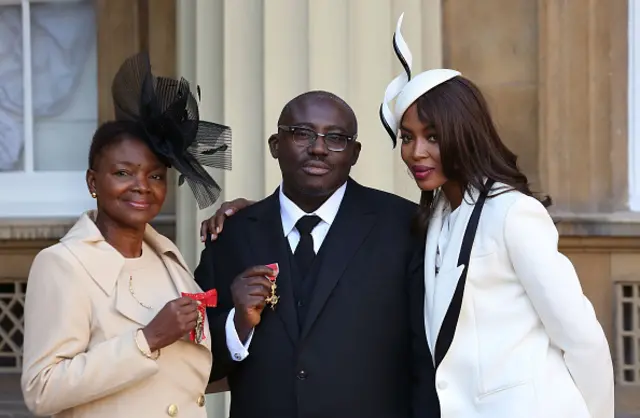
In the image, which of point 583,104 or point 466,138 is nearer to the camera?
point 466,138

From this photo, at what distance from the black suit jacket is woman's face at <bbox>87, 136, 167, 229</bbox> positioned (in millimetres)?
415

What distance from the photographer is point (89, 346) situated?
8.19ft

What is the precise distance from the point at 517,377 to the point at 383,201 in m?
0.77

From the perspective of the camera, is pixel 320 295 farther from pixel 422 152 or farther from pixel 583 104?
pixel 583 104

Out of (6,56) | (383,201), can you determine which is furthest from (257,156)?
(6,56)

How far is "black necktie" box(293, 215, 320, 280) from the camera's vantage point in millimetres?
2827

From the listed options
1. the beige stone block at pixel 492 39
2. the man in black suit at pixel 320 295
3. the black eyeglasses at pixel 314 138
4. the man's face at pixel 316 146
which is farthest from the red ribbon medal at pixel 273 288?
the beige stone block at pixel 492 39

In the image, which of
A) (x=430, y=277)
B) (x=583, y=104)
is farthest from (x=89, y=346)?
(x=583, y=104)

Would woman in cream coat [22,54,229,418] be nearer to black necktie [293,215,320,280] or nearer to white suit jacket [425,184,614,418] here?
black necktie [293,215,320,280]

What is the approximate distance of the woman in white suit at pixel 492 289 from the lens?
240cm

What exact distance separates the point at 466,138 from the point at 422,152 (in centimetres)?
13

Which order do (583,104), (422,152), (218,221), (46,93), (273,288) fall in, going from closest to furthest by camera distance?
(422,152) < (273,288) < (218,221) < (583,104) < (46,93)

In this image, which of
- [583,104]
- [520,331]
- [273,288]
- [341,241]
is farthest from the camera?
[583,104]

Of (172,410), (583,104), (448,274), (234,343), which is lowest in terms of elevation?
(172,410)
